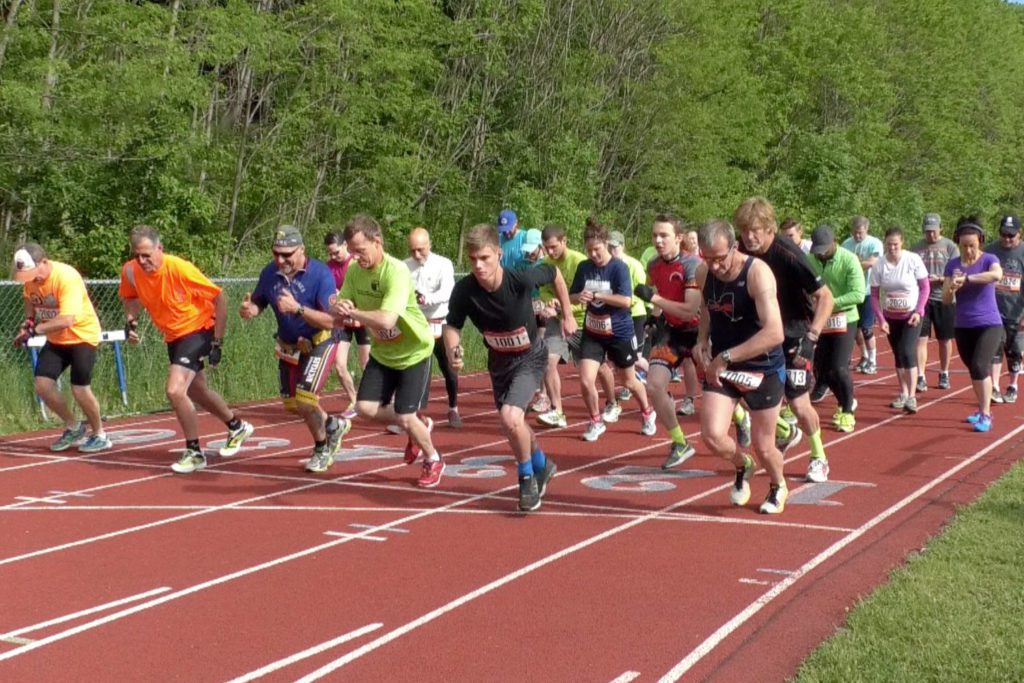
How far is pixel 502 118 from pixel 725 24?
1063 centimetres

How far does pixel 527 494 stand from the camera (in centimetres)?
924

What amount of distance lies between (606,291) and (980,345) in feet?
12.5

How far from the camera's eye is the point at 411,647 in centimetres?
626

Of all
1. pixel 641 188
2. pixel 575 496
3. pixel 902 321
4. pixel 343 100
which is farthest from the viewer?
pixel 641 188

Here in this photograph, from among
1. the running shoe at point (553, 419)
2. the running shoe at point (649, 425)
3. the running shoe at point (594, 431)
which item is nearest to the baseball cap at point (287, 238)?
the running shoe at point (594, 431)

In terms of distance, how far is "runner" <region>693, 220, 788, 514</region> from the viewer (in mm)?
8352

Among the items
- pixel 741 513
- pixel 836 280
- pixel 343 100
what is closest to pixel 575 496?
pixel 741 513

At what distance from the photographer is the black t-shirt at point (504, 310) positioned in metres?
9.34

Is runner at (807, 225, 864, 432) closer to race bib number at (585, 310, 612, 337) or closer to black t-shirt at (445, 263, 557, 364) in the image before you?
race bib number at (585, 310, 612, 337)

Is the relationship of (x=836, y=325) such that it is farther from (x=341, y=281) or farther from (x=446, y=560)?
(x=446, y=560)

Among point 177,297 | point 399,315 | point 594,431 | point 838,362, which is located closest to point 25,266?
point 177,297

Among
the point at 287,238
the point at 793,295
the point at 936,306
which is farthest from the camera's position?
the point at 936,306

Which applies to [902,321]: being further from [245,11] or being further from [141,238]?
[245,11]

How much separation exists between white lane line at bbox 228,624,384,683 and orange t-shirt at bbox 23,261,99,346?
6464mm
